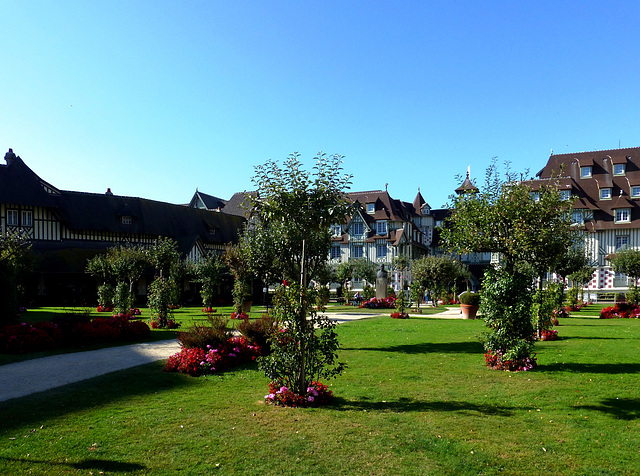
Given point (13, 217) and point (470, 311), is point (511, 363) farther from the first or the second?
point (13, 217)

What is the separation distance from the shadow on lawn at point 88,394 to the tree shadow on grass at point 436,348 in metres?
5.48

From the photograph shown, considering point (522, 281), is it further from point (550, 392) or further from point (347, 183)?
point (347, 183)

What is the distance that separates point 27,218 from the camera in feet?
113

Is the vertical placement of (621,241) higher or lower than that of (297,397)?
higher

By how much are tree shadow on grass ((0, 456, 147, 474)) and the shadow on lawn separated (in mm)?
1272

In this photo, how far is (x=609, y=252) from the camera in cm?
4112

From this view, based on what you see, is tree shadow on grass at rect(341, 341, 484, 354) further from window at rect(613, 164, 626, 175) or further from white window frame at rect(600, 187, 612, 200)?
window at rect(613, 164, 626, 175)

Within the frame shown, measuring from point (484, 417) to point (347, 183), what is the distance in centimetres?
406

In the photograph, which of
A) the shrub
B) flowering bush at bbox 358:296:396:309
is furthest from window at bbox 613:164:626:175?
the shrub

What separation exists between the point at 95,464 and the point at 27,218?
35581mm

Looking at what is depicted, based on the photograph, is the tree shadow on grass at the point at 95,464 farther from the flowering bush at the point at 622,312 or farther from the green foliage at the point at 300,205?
the flowering bush at the point at 622,312

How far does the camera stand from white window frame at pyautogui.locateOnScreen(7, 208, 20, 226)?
3362cm

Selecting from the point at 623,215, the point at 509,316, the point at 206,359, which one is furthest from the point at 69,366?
the point at 623,215

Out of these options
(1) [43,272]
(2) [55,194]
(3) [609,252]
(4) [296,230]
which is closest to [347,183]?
(4) [296,230]
